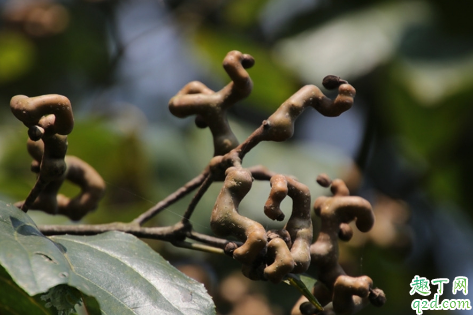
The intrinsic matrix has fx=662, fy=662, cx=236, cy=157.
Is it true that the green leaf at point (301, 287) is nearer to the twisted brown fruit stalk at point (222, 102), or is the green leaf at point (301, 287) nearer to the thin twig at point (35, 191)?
the twisted brown fruit stalk at point (222, 102)

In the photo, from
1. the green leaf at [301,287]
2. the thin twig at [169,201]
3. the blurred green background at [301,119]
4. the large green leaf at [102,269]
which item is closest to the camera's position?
the large green leaf at [102,269]

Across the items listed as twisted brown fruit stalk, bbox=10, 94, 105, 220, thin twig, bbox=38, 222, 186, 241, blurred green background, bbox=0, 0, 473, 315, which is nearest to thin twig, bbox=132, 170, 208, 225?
thin twig, bbox=38, 222, 186, 241

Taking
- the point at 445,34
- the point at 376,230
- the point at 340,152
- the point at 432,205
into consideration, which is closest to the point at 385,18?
the point at 445,34

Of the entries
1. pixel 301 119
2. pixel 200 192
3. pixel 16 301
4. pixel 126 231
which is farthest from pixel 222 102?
pixel 301 119

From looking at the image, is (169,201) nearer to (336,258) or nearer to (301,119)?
(336,258)

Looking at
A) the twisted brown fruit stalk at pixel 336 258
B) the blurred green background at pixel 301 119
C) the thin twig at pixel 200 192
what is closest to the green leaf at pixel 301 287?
the twisted brown fruit stalk at pixel 336 258
